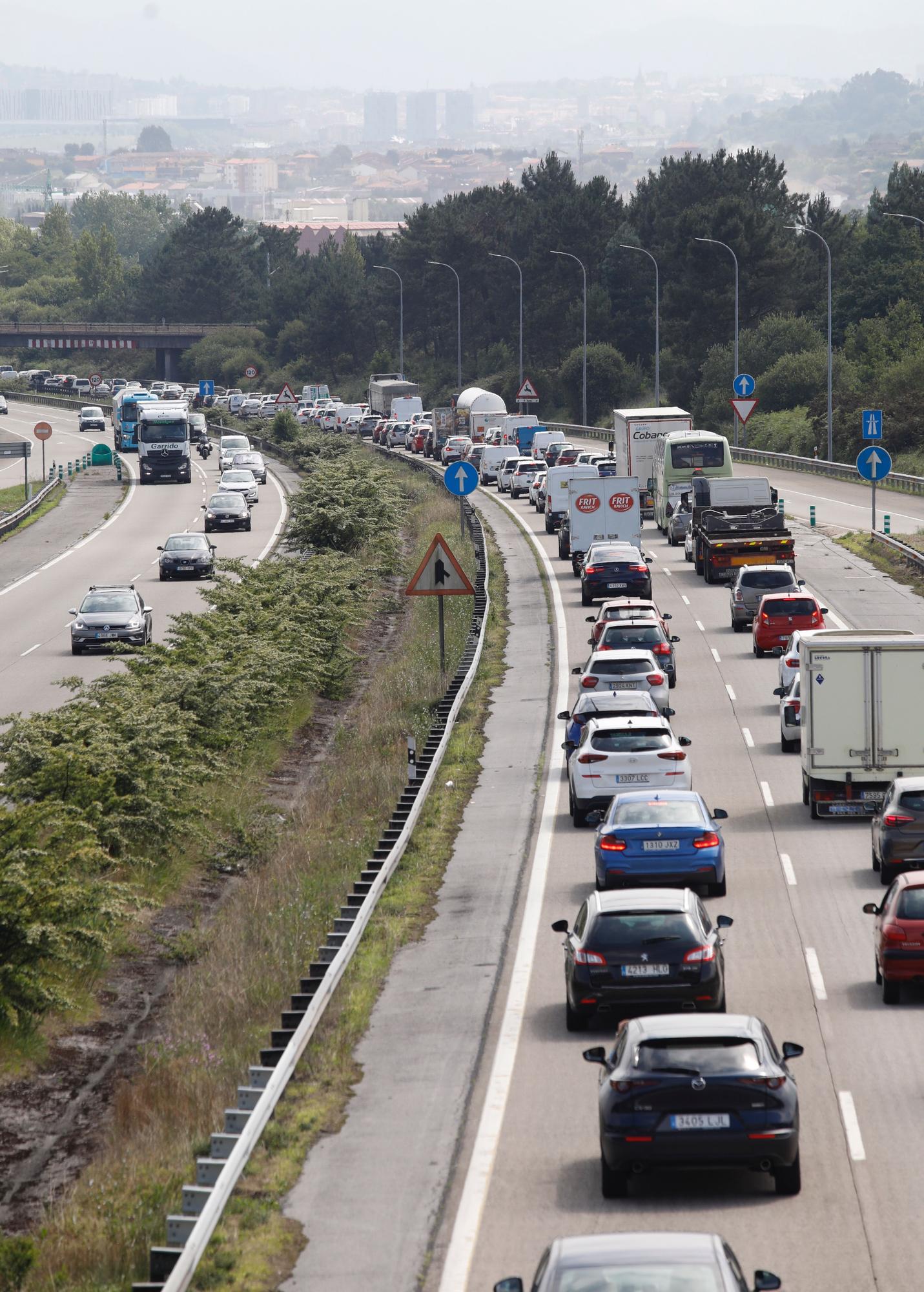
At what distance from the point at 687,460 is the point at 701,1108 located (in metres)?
49.5

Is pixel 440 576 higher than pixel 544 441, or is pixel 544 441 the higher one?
pixel 440 576

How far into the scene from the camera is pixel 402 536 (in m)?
67.5

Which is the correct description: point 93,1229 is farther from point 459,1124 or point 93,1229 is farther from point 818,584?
point 818,584

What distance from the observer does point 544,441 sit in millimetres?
88688

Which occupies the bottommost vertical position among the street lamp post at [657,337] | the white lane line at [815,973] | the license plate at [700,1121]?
the white lane line at [815,973]

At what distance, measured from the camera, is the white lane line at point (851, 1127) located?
521 inches

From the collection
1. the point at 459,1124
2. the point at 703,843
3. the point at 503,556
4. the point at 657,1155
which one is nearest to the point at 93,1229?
the point at 459,1124

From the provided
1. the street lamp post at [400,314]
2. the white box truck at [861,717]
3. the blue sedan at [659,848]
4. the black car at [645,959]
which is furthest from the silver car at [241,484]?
the black car at [645,959]

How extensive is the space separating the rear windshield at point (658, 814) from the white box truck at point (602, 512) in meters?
31.3

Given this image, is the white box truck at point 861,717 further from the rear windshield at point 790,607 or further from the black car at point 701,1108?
the rear windshield at point 790,607

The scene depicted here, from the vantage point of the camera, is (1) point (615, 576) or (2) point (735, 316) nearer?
(1) point (615, 576)

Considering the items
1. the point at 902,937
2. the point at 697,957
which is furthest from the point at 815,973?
the point at 697,957

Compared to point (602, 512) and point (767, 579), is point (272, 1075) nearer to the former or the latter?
point (767, 579)

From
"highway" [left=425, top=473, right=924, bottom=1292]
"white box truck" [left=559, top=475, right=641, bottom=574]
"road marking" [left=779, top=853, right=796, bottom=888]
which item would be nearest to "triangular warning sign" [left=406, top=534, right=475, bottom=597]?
"highway" [left=425, top=473, right=924, bottom=1292]
